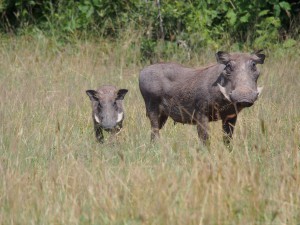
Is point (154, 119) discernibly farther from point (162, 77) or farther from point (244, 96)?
point (244, 96)

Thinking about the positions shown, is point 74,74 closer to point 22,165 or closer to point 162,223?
point 22,165

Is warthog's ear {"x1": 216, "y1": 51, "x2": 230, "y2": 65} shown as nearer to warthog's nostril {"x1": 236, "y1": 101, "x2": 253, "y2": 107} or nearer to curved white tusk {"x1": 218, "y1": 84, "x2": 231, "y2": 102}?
curved white tusk {"x1": 218, "y1": 84, "x2": 231, "y2": 102}

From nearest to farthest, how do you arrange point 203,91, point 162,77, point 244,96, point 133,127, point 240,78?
point 244,96, point 240,78, point 203,91, point 162,77, point 133,127

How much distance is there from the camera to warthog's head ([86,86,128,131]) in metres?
6.94

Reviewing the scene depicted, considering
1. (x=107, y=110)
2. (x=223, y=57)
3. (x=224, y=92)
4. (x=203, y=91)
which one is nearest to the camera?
(x=224, y=92)

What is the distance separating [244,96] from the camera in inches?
230

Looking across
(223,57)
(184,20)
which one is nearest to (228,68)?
(223,57)

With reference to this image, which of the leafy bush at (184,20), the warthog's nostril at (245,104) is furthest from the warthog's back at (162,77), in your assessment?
the leafy bush at (184,20)

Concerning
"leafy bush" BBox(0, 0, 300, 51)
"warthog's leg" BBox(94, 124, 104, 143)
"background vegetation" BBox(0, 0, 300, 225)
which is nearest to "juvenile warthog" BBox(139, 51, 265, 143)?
"background vegetation" BBox(0, 0, 300, 225)

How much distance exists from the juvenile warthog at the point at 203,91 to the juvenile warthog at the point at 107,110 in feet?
0.84

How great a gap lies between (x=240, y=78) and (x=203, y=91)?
574 mm

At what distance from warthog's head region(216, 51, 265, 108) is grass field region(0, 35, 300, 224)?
222mm

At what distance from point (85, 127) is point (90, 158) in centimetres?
186

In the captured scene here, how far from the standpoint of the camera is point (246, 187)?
4.34 m
